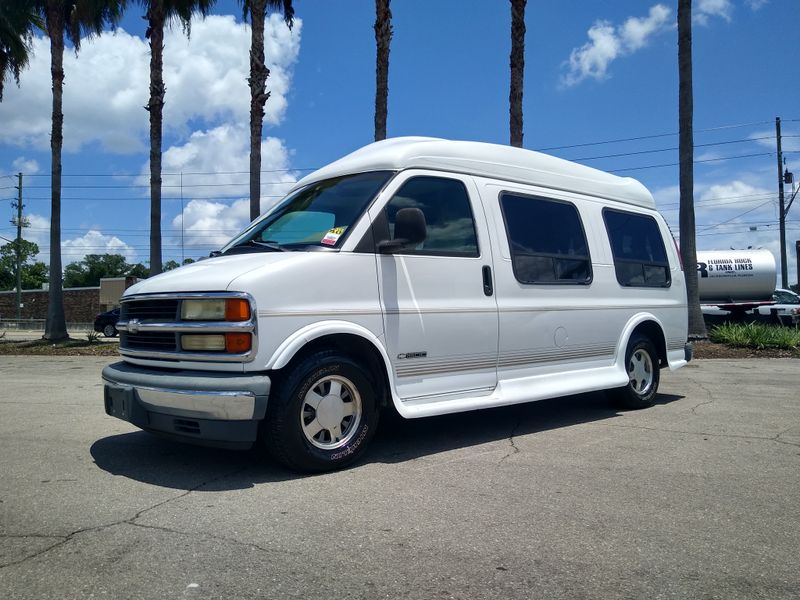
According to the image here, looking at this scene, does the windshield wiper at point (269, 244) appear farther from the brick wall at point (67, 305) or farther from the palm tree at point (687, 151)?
the brick wall at point (67, 305)

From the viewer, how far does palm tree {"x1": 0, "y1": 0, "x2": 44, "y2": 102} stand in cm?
1961

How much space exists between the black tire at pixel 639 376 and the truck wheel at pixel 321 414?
11.6 ft

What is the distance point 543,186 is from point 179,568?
4854 mm

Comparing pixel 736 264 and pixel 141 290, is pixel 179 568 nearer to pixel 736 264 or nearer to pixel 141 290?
pixel 141 290

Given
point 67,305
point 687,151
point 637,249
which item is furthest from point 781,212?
point 67,305

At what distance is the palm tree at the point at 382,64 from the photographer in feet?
49.6

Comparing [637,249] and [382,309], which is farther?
[637,249]

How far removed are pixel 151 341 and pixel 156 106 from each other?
14.7 meters

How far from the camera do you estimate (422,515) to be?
3775 mm

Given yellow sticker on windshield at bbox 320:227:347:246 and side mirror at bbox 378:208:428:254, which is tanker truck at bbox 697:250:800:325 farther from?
yellow sticker on windshield at bbox 320:227:347:246

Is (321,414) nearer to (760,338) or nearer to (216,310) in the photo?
(216,310)

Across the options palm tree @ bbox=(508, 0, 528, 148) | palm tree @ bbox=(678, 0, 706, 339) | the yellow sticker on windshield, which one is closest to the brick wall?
palm tree @ bbox=(508, 0, 528, 148)

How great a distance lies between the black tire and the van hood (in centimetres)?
427

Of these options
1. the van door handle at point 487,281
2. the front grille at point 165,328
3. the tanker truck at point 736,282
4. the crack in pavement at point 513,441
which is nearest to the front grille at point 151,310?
the front grille at point 165,328
